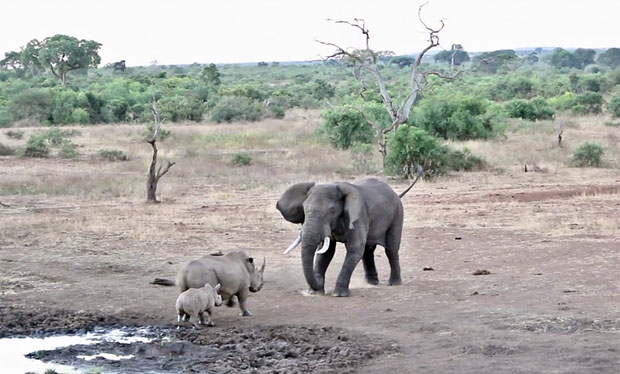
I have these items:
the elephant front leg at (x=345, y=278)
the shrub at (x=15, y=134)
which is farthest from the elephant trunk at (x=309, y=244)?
the shrub at (x=15, y=134)

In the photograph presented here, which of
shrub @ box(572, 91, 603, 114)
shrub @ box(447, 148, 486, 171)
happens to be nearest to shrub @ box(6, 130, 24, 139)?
shrub @ box(447, 148, 486, 171)

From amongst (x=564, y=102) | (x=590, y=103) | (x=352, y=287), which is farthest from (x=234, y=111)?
(x=352, y=287)

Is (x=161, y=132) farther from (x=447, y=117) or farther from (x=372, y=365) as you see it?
(x=372, y=365)

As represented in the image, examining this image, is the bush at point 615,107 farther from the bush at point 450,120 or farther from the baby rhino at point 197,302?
the baby rhino at point 197,302

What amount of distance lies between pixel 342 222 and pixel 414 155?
48.1 feet

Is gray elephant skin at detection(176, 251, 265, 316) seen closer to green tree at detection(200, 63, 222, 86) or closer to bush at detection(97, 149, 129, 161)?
bush at detection(97, 149, 129, 161)

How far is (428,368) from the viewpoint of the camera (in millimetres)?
8305

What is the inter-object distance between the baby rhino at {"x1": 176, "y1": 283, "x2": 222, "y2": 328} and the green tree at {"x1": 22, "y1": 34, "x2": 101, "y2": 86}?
6460 cm

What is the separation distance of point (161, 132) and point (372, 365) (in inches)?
1141

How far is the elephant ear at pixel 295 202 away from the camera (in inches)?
479

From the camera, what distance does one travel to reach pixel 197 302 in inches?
386

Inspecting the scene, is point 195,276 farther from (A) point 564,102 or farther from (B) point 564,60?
(B) point 564,60

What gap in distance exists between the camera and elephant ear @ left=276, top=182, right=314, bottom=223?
1217 cm

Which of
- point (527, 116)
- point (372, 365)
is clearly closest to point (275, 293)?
point (372, 365)
